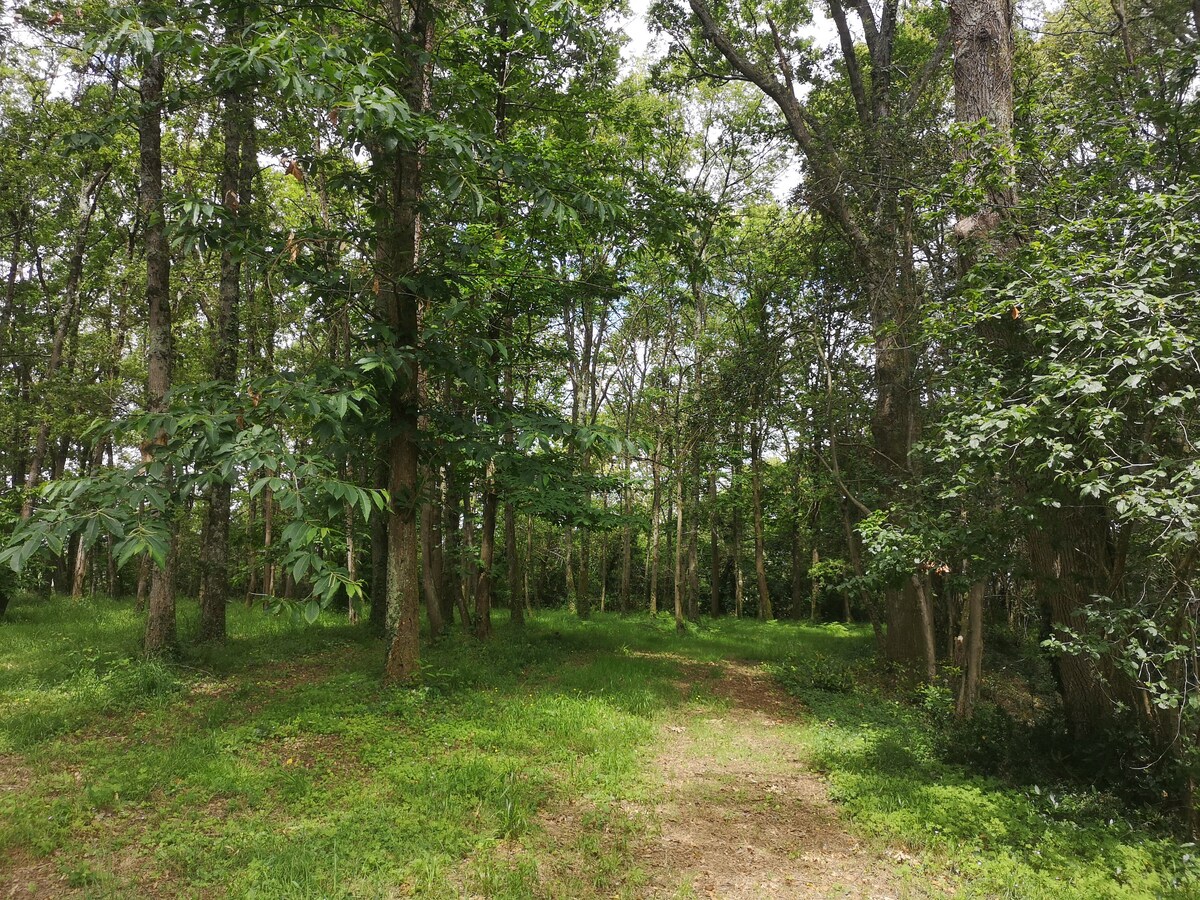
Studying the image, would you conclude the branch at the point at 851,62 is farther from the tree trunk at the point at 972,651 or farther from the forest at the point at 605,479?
the tree trunk at the point at 972,651

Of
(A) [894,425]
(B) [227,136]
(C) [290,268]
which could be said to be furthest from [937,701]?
(B) [227,136]

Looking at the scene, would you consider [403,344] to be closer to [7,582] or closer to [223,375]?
[223,375]

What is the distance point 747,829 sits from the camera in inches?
182

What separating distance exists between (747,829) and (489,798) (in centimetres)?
A: 199

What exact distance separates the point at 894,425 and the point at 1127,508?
6245mm

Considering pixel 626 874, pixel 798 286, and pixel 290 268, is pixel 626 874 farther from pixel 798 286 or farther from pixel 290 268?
pixel 798 286

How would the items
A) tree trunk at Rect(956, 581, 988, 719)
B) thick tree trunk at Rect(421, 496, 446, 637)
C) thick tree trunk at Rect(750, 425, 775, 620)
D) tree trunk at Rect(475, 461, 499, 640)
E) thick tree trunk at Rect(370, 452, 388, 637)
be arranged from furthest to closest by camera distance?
thick tree trunk at Rect(750, 425, 775, 620) < thick tree trunk at Rect(370, 452, 388, 637) < tree trunk at Rect(475, 461, 499, 640) < thick tree trunk at Rect(421, 496, 446, 637) < tree trunk at Rect(956, 581, 988, 719)

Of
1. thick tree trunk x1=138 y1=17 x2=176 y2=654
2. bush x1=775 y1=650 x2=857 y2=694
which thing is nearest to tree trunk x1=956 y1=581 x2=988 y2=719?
bush x1=775 y1=650 x2=857 y2=694

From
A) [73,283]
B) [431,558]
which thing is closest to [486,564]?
[431,558]

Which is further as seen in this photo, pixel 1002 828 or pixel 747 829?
pixel 747 829

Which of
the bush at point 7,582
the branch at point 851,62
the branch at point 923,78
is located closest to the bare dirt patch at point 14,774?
the bush at point 7,582

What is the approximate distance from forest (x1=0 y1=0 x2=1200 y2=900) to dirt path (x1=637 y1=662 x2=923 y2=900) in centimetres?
5

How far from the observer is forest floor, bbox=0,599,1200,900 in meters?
3.63

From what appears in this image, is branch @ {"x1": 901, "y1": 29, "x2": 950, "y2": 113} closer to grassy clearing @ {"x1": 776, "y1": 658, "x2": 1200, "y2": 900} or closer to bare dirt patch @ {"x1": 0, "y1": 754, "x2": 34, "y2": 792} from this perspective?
grassy clearing @ {"x1": 776, "y1": 658, "x2": 1200, "y2": 900}
